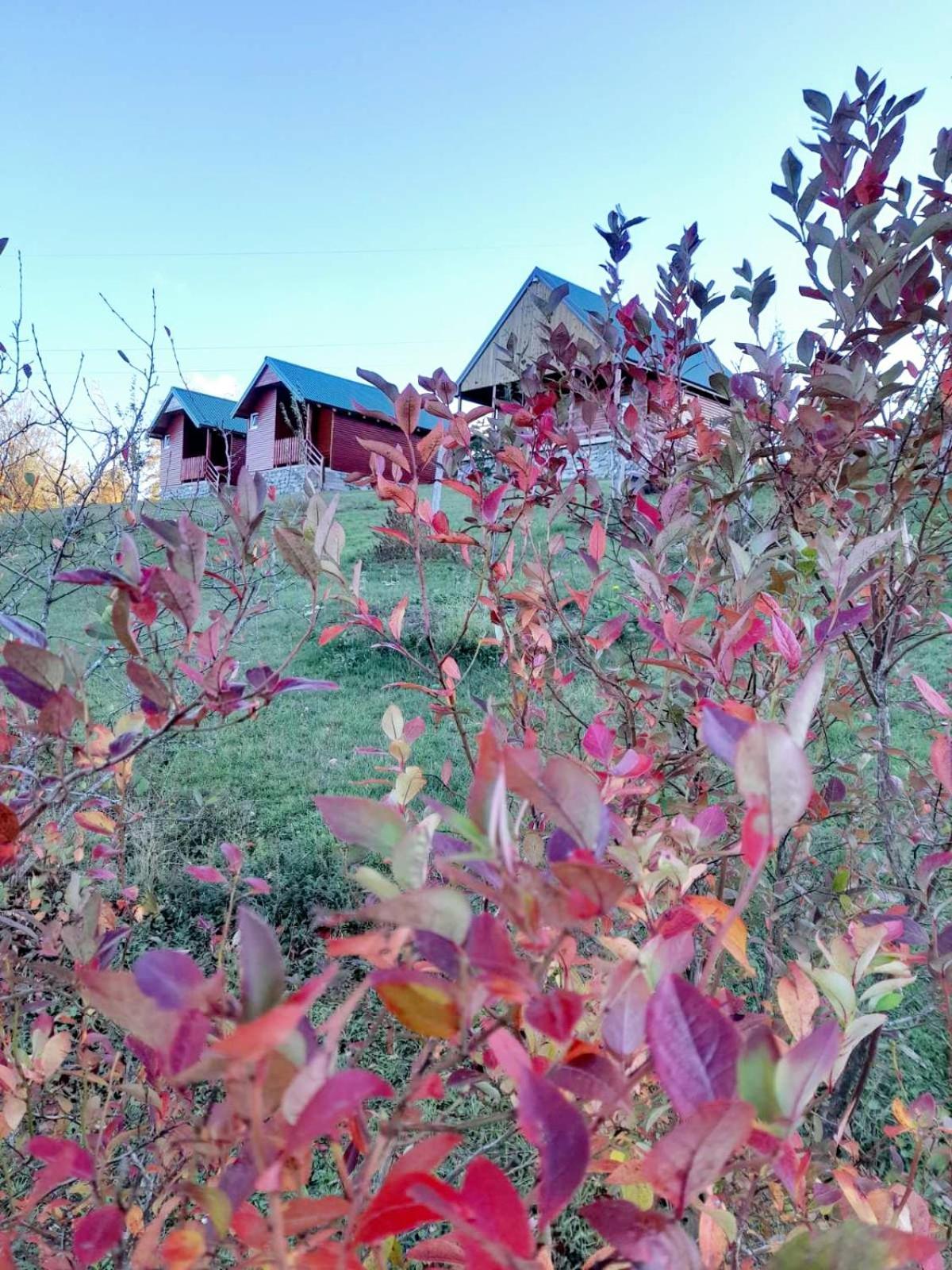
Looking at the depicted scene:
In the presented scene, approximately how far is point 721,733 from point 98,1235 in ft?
1.71

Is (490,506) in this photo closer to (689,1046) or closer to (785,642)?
(785,642)

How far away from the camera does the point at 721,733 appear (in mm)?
459

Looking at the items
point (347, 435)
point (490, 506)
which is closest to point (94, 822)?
point (490, 506)

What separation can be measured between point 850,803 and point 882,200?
1.21 metres

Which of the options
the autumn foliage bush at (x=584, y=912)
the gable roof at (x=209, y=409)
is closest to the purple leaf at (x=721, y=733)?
the autumn foliage bush at (x=584, y=912)

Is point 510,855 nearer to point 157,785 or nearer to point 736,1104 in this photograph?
point 736,1104

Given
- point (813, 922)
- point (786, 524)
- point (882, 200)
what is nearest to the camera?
point (882, 200)

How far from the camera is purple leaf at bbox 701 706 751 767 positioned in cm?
45

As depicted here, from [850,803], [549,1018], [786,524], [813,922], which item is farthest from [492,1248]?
[786,524]

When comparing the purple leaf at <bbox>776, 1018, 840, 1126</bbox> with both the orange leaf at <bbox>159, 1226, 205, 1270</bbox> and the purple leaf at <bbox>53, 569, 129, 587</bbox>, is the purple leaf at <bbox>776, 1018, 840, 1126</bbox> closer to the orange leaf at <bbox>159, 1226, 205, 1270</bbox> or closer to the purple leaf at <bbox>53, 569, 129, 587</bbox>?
the orange leaf at <bbox>159, 1226, 205, 1270</bbox>

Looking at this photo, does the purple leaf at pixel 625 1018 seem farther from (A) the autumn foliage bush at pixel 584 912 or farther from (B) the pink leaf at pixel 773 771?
(B) the pink leaf at pixel 773 771

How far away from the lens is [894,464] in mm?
1417

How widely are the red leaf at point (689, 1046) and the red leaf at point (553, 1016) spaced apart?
4 centimetres

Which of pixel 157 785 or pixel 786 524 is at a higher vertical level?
pixel 786 524
